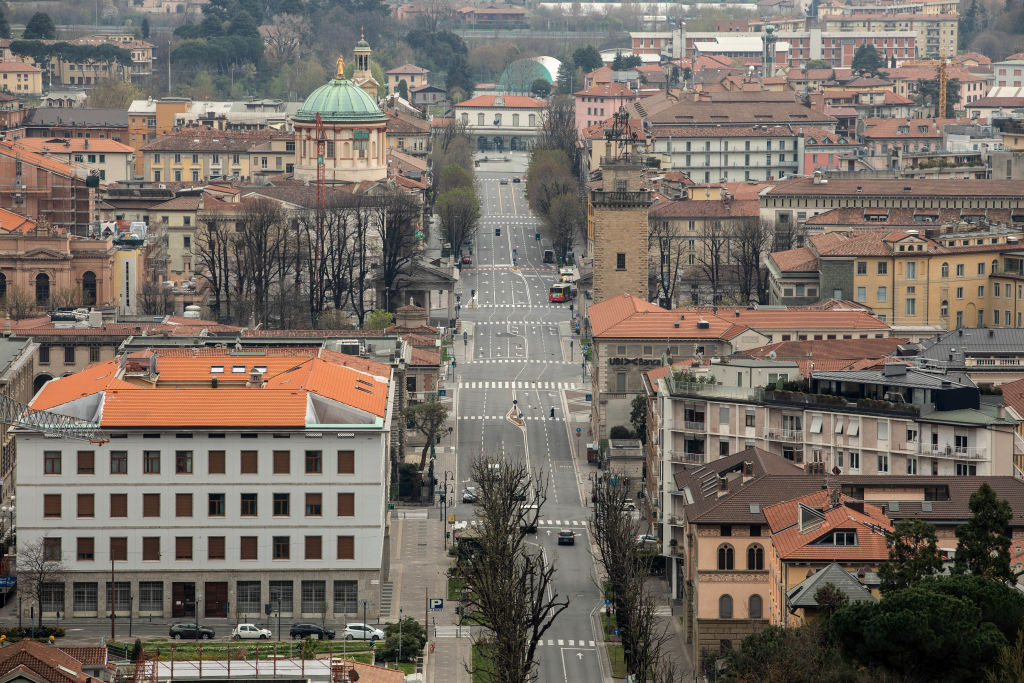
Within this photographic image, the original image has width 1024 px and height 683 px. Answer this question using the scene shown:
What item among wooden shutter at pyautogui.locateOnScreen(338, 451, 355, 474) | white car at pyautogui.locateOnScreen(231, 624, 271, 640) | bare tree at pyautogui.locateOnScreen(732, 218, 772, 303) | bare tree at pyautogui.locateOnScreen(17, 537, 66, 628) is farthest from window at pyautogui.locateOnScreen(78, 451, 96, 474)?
bare tree at pyautogui.locateOnScreen(732, 218, 772, 303)

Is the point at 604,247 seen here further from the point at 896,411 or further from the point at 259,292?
the point at 896,411

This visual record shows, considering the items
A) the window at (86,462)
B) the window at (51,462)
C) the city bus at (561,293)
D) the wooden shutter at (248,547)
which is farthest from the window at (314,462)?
the city bus at (561,293)

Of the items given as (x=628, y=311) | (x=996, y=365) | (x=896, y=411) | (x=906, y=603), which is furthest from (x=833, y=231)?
(x=906, y=603)

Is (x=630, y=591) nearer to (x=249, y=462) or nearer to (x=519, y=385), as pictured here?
(x=249, y=462)

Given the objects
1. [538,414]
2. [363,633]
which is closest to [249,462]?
[363,633]

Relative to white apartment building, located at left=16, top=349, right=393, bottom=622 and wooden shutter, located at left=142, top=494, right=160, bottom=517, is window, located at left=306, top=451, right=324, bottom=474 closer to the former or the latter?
white apartment building, located at left=16, top=349, right=393, bottom=622

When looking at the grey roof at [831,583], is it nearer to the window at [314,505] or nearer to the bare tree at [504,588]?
the bare tree at [504,588]
